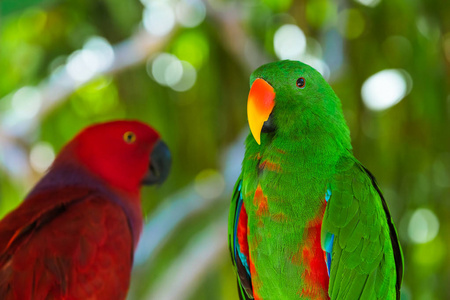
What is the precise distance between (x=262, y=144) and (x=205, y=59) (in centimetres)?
151

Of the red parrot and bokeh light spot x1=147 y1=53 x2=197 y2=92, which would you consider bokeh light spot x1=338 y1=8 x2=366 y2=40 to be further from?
the red parrot

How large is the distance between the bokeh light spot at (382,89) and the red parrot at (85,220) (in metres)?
0.91

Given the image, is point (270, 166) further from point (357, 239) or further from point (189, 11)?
point (189, 11)

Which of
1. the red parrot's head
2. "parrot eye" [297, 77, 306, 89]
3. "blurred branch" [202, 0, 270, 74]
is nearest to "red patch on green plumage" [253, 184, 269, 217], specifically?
"parrot eye" [297, 77, 306, 89]

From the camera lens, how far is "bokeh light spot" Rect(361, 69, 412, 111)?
5.43ft

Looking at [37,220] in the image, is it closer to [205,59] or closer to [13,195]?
[205,59]

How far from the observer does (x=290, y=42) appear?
5.88 feet

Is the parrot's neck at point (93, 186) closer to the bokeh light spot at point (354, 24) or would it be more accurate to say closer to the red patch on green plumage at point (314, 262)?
the red patch on green plumage at point (314, 262)

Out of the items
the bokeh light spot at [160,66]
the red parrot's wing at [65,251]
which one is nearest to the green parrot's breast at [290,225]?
the red parrot's wing at [65,251]

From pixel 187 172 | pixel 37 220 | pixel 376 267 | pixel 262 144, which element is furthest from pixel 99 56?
pixel 376 267

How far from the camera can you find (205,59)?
207 cm

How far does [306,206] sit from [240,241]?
108mm

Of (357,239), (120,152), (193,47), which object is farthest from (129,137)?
(193,47)

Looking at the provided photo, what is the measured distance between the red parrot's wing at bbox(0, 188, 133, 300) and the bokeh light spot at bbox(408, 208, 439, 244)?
1.25 m
